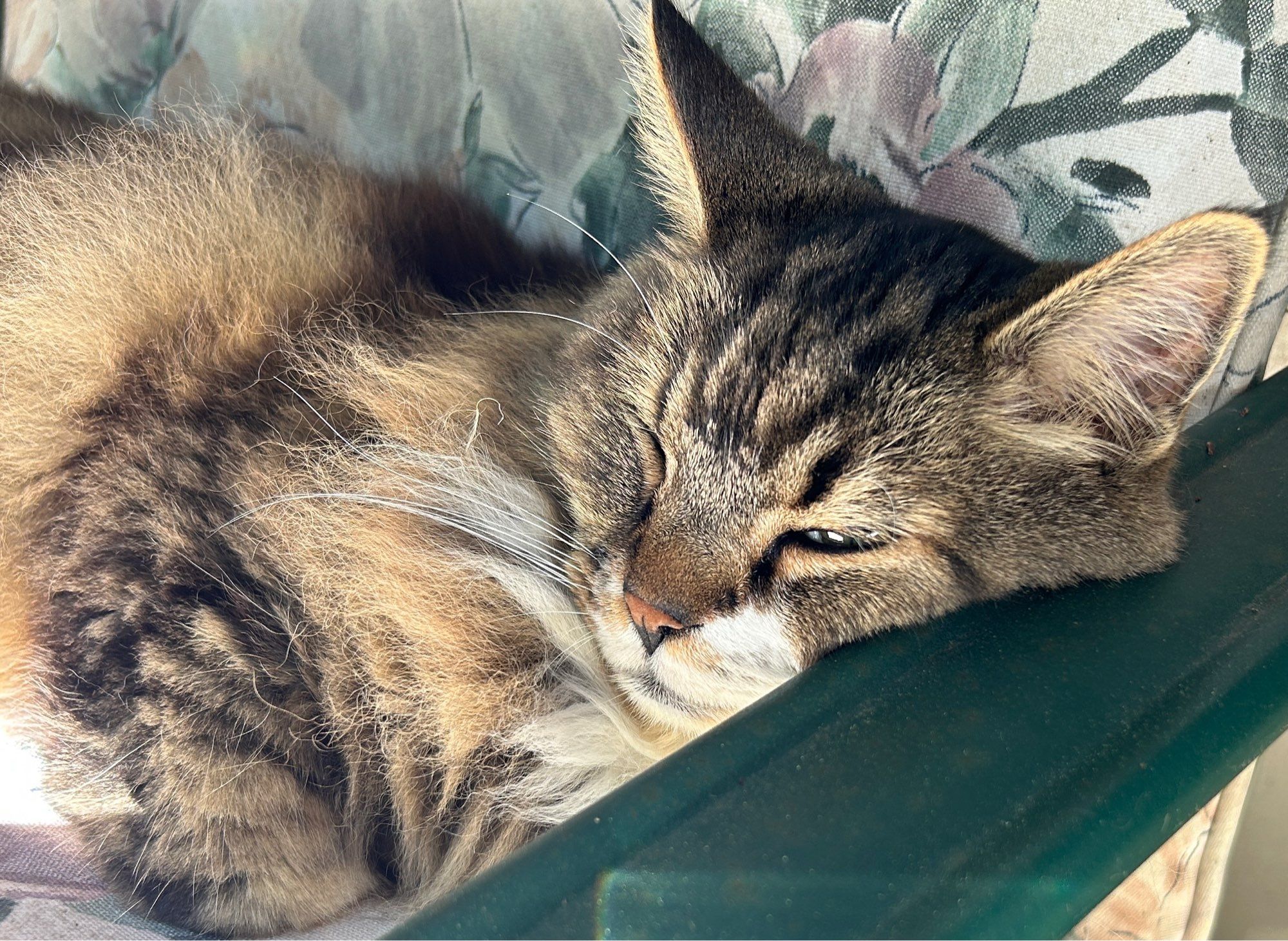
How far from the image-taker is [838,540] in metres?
0.82

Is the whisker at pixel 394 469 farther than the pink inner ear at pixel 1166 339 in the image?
Yes

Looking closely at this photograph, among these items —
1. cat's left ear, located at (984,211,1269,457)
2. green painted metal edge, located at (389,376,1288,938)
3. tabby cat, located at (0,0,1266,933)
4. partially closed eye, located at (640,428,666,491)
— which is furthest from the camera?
partially closed eye, located at (640,428,666,491)

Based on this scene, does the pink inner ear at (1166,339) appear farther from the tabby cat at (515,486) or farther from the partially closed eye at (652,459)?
the partially closed eye at (652,459)

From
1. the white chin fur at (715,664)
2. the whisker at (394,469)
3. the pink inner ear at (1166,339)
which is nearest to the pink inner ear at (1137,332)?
the pink inner ear at (1166,339)

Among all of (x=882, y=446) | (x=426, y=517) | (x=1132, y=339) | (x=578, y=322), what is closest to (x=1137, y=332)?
(x=1132, y=339)

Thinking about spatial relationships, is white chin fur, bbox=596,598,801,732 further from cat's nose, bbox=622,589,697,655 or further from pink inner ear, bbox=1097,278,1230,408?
pink inner ear, bbox=1097,278,1230,408

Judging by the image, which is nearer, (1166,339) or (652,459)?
(1166,339)

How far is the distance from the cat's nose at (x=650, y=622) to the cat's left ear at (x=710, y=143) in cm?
42

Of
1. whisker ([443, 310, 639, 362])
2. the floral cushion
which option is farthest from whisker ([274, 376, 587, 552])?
the floral cushion

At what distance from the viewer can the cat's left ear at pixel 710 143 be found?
0.96 metres

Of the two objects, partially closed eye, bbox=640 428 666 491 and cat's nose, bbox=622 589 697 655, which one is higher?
partially closed eye, bbox=640 428 666 491

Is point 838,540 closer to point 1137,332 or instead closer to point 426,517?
point 1137,332

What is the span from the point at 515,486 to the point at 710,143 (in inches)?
17.4

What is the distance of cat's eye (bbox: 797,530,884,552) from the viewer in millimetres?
814
